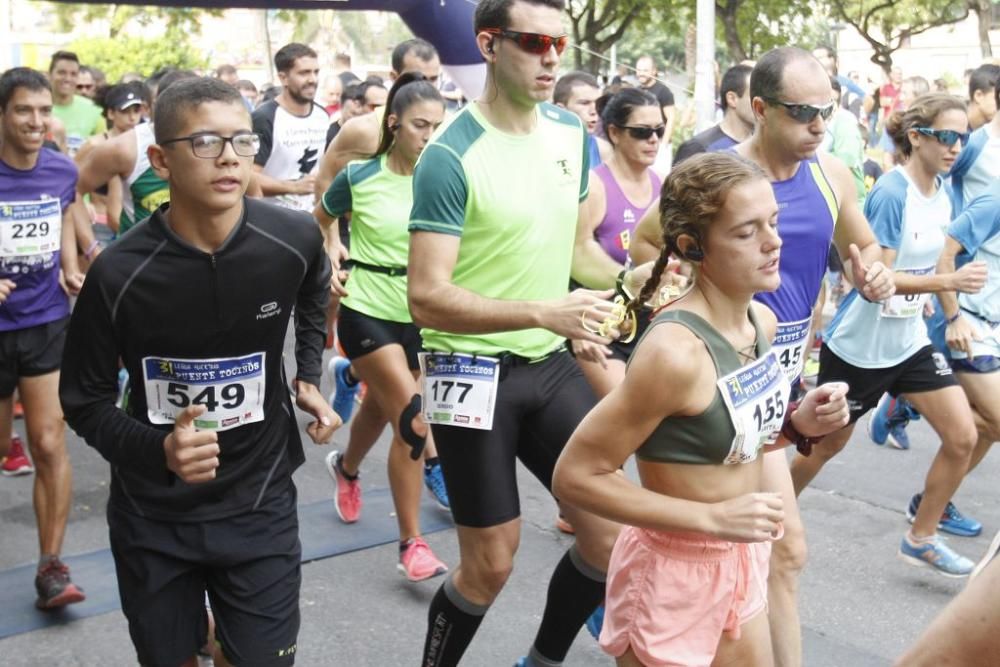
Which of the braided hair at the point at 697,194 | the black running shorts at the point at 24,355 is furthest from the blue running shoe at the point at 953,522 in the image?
the black running shorts at the point at 24,355

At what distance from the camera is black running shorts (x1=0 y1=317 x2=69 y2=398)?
17.0 ft

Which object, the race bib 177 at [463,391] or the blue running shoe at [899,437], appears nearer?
the race bib 177 at [463,391]

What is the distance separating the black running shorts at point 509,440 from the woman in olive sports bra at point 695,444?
0.79 meters

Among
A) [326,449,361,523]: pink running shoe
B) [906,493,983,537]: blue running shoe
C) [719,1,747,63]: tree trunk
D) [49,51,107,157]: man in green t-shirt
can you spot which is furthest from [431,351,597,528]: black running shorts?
[719,1,747,63]: tree trunk

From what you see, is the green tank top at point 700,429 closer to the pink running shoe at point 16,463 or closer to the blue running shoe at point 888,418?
the blue running shoe at point 888,418

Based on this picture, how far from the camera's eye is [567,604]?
3.96 meters

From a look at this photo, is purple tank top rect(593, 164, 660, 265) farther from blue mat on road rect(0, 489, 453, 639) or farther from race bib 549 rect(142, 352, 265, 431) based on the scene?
race bib 549 rect(142, 352, 265, 431)

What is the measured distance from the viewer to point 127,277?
3213mm

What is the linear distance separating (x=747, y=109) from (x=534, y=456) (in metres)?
3.28

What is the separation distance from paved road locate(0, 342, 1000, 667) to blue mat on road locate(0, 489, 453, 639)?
0.07 m

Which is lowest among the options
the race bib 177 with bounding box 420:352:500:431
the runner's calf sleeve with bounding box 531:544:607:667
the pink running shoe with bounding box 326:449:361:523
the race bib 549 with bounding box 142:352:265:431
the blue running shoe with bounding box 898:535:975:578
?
the blue running shoe with bounding box 898:535:975:578

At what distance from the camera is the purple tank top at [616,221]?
18.9ft

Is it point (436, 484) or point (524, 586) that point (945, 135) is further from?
point (436, 484)

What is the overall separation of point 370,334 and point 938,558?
2.52 meters
